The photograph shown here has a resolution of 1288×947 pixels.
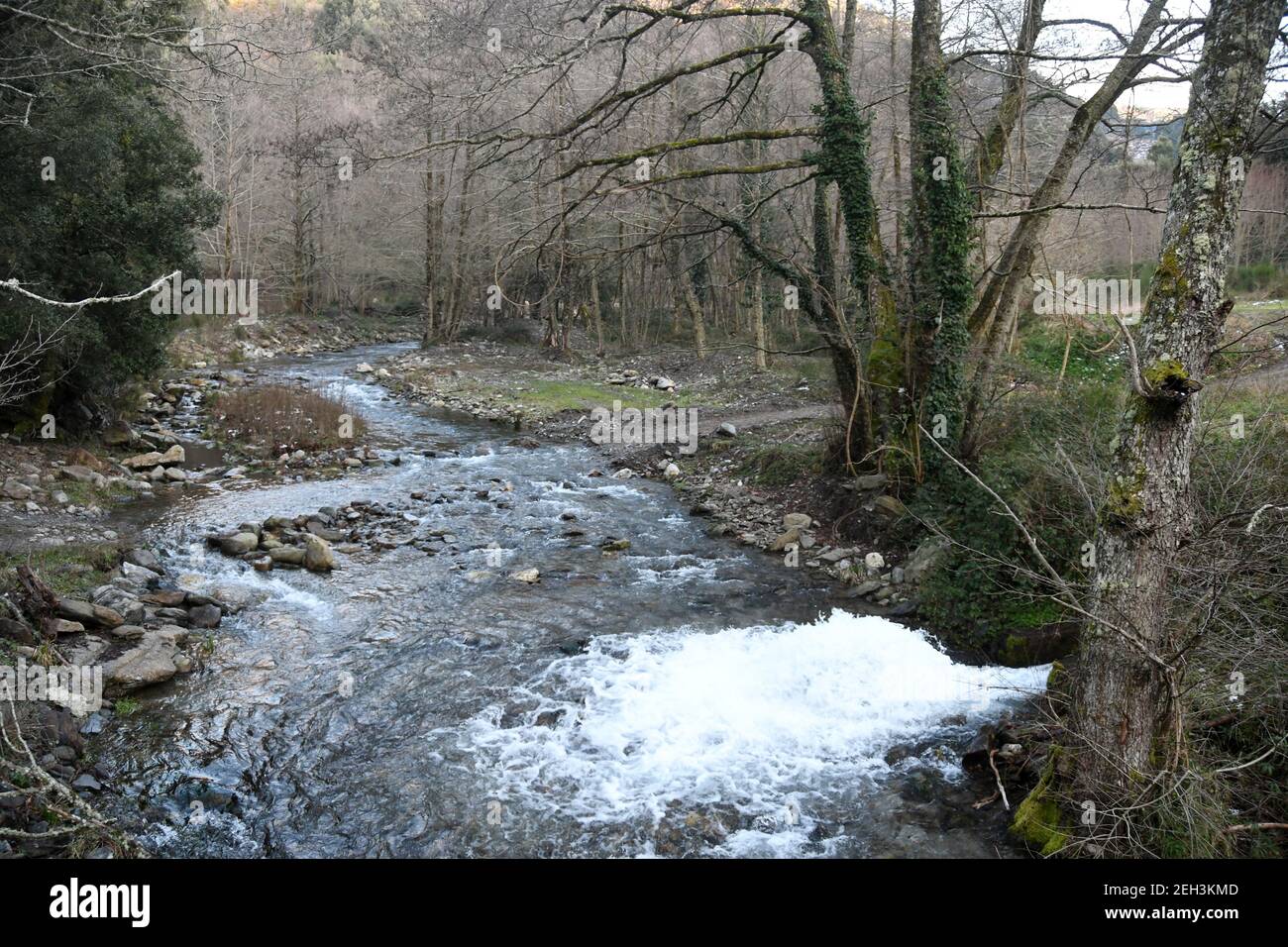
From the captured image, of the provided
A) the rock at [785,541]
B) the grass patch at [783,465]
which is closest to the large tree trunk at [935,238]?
the rock at [785,541]

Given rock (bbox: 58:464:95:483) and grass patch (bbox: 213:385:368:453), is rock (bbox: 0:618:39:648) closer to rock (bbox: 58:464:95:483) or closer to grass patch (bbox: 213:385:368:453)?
rock (bbox: 58:464:95:483)

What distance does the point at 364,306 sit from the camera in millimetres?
45906

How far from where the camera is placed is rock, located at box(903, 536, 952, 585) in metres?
10.1

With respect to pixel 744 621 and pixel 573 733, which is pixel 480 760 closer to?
pixel 573 733

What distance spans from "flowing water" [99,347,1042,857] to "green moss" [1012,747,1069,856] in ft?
1.97

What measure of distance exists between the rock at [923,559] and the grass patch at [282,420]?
1165cm

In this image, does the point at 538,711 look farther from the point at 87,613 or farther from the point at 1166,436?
the point at 1166,436

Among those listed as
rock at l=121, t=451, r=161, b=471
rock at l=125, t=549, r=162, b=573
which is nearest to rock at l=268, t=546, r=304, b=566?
rock at l=125, t=549, r=162, b=573

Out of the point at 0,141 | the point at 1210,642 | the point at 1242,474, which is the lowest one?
the point at 1210,642

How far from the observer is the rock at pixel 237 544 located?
35.9 feet

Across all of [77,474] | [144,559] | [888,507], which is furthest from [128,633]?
[888,507]

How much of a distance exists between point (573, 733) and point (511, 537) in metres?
5.64

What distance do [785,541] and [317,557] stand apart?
627cm

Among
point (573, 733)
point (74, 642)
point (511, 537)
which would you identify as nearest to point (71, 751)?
point (74, 642)
